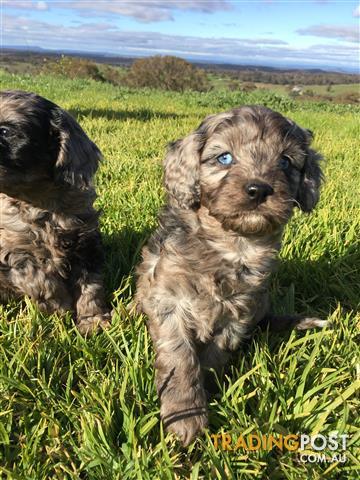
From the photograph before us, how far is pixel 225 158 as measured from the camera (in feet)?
8.00

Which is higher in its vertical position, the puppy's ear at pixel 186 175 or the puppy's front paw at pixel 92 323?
the puppy's ear at pixel 186 175

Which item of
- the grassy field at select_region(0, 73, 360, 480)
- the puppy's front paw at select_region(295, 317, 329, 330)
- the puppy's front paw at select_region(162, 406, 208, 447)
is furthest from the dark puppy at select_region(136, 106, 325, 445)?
the puppy's front paw at select_region(295, 317, 329, 330)

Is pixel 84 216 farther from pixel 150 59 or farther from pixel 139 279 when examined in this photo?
pixel 150 59

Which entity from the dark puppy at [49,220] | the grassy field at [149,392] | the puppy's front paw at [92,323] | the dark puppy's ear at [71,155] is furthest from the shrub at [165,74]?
the puppy's front paw at [92,323]

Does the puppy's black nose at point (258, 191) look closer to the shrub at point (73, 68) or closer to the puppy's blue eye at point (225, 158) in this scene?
the puppy's blue eye at point (225, 158)

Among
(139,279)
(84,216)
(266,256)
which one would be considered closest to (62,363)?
(139,279)

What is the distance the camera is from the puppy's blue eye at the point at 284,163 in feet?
7.97

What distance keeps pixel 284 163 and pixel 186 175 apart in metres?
0.54

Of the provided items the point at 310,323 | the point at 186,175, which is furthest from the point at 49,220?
the point at 310,323

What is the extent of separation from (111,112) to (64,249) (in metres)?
8.60

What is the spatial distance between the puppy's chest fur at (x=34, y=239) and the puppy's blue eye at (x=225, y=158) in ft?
4.07

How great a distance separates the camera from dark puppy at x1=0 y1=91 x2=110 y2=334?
118 inches

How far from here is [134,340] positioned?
2633 millimetres

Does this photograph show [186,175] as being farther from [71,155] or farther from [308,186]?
[71,155]
